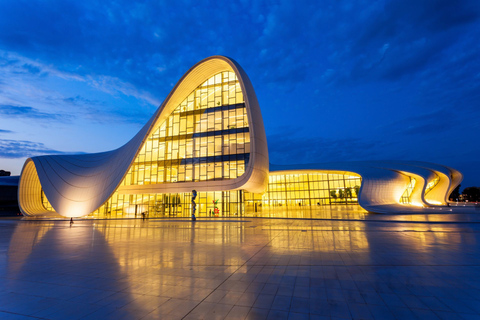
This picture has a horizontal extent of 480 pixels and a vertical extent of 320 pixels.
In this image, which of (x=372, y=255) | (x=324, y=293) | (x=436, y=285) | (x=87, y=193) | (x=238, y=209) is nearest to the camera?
(x=324, y=293)

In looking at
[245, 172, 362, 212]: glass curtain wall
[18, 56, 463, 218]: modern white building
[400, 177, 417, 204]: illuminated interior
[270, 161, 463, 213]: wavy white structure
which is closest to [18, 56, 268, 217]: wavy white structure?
[18, 56, 463, 218]: modern white building

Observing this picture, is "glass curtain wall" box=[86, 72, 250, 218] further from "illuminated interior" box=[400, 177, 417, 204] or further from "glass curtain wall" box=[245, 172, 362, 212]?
"illuminated interior" box=[400, 177, 417, 204]

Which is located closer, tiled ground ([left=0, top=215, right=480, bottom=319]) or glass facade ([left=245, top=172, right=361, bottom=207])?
tiled ground ([left=0, top=215, right=480, bottom=319])

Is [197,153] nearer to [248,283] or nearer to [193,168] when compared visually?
[193,168]

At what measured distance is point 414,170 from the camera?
1688 inches

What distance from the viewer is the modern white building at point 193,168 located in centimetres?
3616

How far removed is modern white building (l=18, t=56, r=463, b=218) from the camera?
36.2 m

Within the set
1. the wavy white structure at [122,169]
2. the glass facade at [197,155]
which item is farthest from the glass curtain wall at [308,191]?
the wavy white structure at [122,169]

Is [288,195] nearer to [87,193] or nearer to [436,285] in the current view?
[87,193]

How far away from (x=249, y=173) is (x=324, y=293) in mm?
28863

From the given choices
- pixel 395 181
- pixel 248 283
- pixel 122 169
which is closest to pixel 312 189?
pixel 395 181

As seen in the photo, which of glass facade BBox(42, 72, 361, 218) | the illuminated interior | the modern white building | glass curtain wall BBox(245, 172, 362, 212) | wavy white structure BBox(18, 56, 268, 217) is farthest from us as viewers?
glass curtain wall BBox(245, 172, 362, 212)

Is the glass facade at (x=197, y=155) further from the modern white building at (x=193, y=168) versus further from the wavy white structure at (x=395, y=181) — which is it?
the wavy white structure at (x=395, y=181)

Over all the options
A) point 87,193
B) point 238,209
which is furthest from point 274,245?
point 87,193
